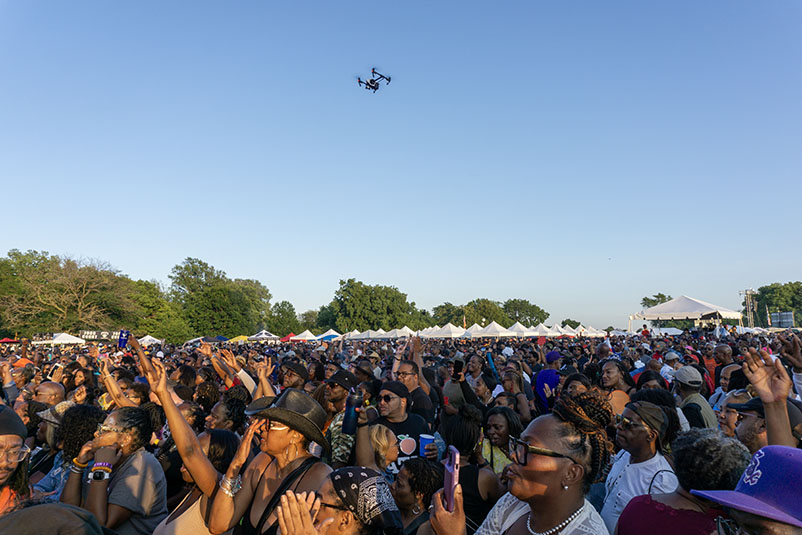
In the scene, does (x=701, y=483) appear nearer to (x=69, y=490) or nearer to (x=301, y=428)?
(x=301, y=428)

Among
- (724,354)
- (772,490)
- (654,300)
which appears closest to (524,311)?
(654,300)

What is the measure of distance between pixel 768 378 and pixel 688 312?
2746 cm

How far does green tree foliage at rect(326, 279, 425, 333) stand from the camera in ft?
230

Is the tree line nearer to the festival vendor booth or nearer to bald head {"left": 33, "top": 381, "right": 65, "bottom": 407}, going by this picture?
the festival vendor booth

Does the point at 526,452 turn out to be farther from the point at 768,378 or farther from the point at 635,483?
the point at 768,378

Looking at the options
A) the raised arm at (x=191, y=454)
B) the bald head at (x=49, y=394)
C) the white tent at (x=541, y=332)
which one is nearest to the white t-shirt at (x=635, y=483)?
the raised arm at (x=191, y=454)

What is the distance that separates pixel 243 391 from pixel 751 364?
4797mm

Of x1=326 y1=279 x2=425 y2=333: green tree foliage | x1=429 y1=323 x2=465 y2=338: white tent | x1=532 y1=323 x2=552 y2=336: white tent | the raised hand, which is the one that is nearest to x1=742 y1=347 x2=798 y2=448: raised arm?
the raised hand

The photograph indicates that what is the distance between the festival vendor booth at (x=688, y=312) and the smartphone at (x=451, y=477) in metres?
28.9

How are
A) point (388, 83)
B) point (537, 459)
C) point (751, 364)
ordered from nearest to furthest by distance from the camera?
point (537, 459) < point (751, 364) < point (388, 83)

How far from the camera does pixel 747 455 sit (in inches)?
91.7

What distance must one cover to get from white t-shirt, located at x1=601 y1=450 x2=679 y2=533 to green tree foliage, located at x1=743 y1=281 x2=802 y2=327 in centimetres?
11110

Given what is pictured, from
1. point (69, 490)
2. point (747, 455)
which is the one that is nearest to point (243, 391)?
point (69, 490)

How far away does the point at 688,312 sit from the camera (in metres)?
26.9
